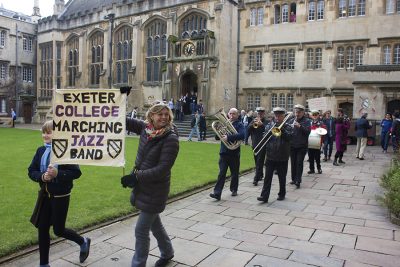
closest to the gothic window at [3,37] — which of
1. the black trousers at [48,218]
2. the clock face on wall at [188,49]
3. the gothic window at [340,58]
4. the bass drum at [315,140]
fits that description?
the clock face on wall at [188,49]

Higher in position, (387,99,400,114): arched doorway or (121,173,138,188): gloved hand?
(387,99,400,114): arched doorway

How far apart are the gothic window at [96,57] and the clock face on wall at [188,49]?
11689 millimetres

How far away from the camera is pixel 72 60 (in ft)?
130

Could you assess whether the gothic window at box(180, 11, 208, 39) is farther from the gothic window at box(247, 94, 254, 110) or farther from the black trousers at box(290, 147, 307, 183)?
the black trousers at box(290, 147, 307, 183)

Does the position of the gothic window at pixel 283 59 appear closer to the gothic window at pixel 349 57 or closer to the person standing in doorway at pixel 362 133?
the gothic window at pixel 349 57

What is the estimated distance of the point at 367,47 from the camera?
23.9m

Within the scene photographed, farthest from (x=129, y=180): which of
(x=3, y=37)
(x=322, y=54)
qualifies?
(x=3, y=37)

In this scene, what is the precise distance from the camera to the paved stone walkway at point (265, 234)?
4.77m

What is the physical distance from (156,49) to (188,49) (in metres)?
5.02

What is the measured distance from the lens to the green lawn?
5.59 meters

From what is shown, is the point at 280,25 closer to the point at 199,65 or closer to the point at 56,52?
the point at 199,65

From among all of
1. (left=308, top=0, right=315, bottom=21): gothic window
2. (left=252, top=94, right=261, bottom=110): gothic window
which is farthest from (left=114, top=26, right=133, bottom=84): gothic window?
(left=308, top=0, right=315, bottom=21): gothic window

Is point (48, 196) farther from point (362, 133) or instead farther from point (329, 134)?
point (362, 133)

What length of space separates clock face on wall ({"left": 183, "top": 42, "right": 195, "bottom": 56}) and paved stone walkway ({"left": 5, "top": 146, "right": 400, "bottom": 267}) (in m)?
20.5
